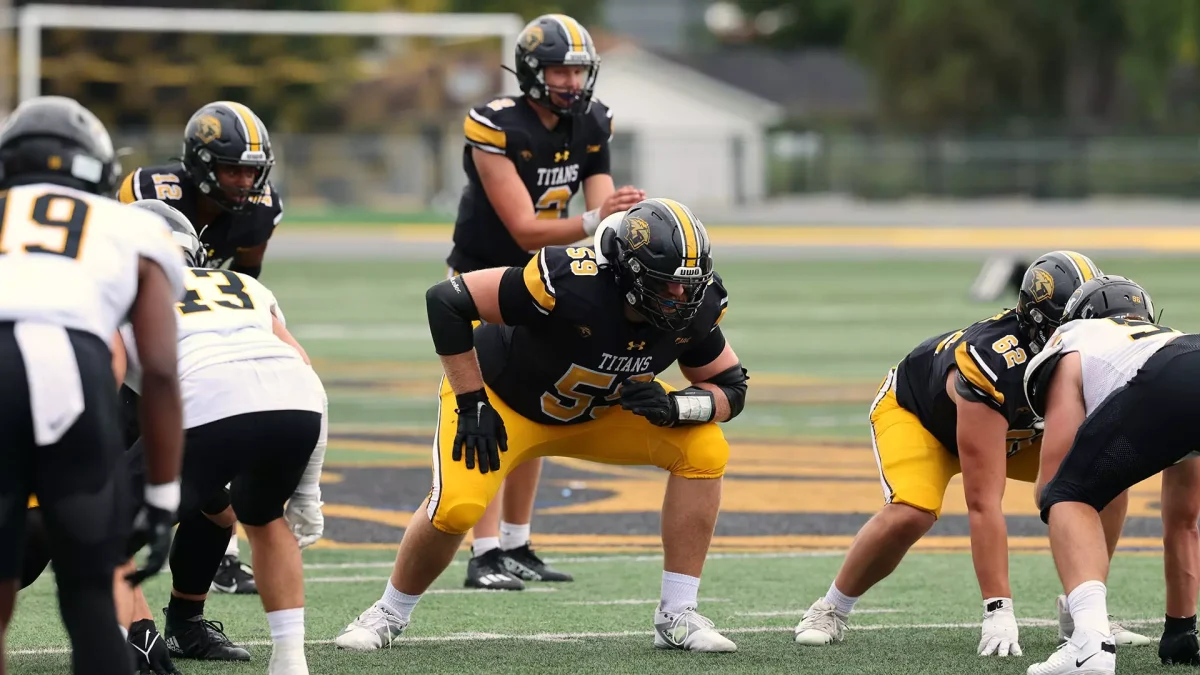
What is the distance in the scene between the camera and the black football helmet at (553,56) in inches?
279

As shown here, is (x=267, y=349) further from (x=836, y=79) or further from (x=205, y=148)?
(x=836, y=79)

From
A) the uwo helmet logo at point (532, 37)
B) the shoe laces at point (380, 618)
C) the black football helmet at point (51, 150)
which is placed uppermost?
the uwo helmet logo at point (532, 37)

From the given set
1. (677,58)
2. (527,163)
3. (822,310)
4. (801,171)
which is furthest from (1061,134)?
(527,163)

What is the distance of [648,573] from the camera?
708 centimetres

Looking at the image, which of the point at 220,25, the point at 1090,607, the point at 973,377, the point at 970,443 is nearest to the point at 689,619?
the point at 970,443

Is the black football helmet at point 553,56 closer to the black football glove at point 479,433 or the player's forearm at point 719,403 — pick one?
the player's forearm at point 719,403

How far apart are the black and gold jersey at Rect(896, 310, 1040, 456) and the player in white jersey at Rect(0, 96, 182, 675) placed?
2617 millimetres

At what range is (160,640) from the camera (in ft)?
16.7

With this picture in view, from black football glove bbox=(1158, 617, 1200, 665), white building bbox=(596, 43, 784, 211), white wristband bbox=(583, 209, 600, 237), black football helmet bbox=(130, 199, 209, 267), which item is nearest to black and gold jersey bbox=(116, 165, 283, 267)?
black football helmet bbox=(130, 199, 209, 267)

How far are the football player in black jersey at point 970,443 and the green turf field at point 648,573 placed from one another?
191 millimetres

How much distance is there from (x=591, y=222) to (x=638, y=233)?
150 cm

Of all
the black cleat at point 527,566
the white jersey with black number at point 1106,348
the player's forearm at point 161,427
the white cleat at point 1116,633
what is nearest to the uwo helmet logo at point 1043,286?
the white jersey with black number at point 1106,348

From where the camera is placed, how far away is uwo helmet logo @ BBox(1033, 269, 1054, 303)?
5500 mm

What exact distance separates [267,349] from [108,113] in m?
32.1
